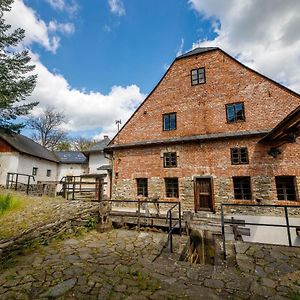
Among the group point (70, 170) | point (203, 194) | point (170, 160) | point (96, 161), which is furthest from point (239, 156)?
point (70, 170)

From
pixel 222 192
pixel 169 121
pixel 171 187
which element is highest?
pixel 169 121

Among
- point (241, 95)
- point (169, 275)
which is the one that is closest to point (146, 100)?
point (241, 95)

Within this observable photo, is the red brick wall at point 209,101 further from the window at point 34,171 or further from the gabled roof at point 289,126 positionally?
the window at point 34,171

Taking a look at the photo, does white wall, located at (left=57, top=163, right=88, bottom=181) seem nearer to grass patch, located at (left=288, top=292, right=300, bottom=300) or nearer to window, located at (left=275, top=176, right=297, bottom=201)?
window, located at (left=275, top=176, right=297, bottom=201)

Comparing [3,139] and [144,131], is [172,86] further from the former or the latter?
[3,139]

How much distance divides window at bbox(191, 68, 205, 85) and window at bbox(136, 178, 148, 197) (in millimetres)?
7389

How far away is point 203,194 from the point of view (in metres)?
11.6

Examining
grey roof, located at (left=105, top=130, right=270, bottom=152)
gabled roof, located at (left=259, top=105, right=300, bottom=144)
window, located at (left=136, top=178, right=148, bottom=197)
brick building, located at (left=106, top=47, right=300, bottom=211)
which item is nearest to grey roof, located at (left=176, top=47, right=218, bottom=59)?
brick building, located at (left=106, top=47, right=300, bottom=211)

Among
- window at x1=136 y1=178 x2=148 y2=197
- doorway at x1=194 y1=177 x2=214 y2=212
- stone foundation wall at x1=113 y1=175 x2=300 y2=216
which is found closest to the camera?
stone foundation wall at x1=113 y1=175 x2=300 y2=216

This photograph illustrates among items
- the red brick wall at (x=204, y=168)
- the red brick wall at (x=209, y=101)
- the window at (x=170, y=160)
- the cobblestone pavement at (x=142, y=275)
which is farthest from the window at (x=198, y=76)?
the cobblestone pavement at (x=142, y=275)

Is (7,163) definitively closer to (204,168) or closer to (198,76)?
(204,168)

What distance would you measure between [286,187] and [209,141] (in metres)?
4.61

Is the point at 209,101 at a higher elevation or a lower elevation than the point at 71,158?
higher

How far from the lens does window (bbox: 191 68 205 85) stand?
13137 millimetres
